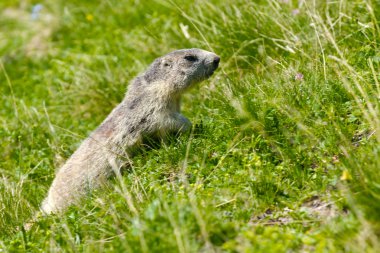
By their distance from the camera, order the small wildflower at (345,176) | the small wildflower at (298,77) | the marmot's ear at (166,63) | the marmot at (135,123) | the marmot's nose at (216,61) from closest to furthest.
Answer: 1. the small wildflower at (345,176)
2. the small wildflower at (298,77)
3. the marmot at (135,123)
4. the marmot's nose at (216,61)
5. the marmot's ear at (166,63)

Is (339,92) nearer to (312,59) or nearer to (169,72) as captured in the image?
(312,59)

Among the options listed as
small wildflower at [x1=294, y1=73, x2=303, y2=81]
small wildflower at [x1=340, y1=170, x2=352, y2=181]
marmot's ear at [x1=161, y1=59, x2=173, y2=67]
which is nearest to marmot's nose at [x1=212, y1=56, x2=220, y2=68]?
marmot's ear at [x1=161, y1=59, x2=173, y2=67]

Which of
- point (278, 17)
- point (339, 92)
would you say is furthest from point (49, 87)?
point (339, 92)

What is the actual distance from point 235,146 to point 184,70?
1603 millimetres

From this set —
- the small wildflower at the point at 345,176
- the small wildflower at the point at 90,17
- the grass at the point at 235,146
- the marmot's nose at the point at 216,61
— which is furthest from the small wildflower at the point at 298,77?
the small wildflower at the point at 90,17

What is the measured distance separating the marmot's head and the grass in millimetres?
224

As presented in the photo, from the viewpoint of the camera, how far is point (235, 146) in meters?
5.39

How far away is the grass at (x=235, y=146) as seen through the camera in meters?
4.11

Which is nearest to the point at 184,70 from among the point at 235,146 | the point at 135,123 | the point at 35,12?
the point at 135,123

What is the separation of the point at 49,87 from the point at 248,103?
4340mm

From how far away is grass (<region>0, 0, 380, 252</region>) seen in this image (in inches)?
162

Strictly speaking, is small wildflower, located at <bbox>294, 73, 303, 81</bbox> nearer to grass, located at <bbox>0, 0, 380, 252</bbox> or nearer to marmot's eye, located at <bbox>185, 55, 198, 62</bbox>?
grass, located at <bbox>0, 0, 380, 252</bbox>

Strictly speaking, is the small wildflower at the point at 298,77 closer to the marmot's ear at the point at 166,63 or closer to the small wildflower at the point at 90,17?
the marmot's ear at the point at 166,63

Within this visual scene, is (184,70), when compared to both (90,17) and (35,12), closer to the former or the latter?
(90,17)
